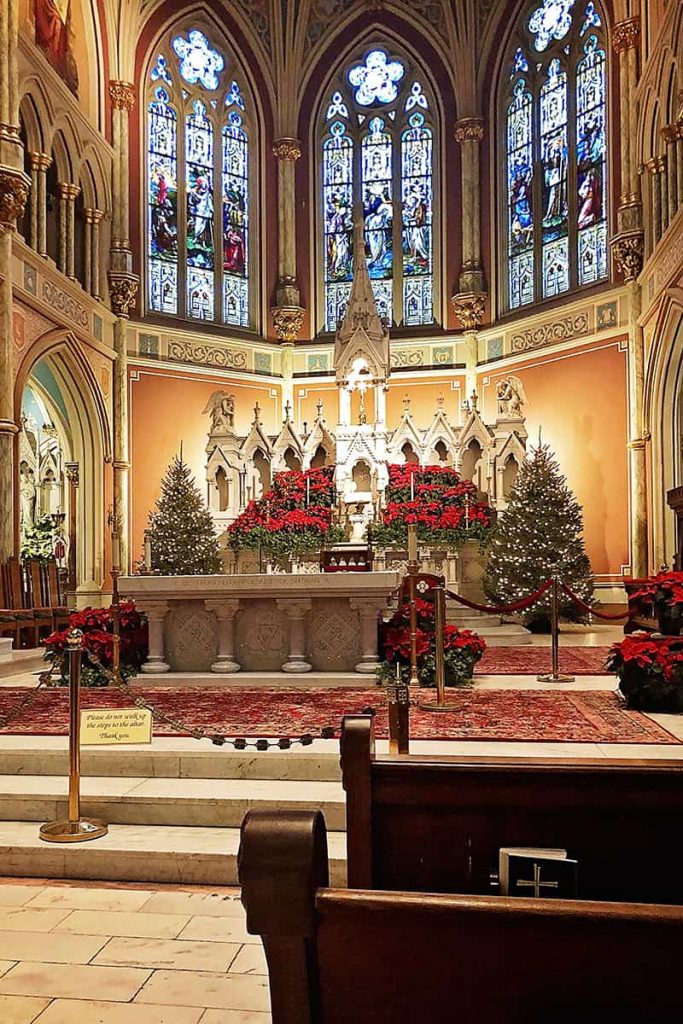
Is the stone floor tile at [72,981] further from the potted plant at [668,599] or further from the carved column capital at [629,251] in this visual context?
the carved column capital at [629,251]

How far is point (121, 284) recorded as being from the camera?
52.9ft

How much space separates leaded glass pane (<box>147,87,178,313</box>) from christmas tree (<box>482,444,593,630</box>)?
843cm

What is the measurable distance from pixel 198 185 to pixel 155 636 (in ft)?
43.3

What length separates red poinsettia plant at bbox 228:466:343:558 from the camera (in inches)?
529

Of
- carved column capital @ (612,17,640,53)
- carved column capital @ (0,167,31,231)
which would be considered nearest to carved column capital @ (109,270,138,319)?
carved column capital @ (0,167,31,231)

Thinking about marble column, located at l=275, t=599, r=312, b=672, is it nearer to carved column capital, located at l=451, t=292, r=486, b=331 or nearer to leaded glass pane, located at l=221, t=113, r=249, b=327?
carved column capital, located at l=451, t=292, r=486, b=331

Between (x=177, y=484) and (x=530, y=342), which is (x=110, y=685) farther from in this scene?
(x=530, y=342)

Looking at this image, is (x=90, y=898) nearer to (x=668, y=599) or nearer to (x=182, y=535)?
(x=668, y=599)

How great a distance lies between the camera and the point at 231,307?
60.7 ft

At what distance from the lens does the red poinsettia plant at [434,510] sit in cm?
1323

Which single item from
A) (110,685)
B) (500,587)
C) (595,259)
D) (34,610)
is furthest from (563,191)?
(110,685)

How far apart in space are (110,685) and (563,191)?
13.1 meters

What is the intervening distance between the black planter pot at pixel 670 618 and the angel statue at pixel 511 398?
308 inches

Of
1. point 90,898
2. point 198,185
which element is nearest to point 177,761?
point 90,898
